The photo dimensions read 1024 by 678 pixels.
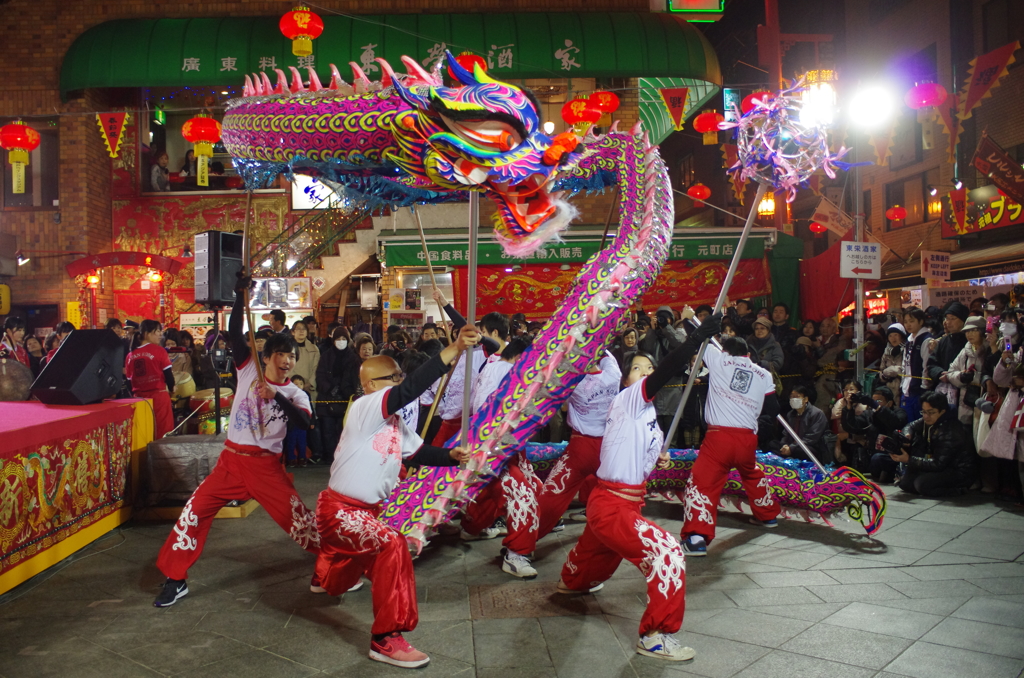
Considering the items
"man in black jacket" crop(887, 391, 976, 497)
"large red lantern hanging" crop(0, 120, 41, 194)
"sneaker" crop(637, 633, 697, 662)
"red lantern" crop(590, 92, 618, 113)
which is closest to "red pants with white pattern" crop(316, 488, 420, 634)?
"sneaker" crop(637, 633, 697, 662)

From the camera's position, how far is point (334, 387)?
29.9 ft

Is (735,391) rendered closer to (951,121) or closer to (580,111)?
(580,111)

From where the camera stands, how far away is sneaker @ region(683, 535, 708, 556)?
17.3ft

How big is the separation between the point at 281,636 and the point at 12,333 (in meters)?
7.59

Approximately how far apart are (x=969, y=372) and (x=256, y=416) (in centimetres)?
650

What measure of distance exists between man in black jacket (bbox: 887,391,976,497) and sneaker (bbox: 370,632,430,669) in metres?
5.41

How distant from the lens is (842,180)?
21.8m

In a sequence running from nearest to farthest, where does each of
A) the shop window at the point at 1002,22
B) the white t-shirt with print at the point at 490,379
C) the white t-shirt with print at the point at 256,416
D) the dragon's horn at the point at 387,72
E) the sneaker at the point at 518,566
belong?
the dragon's horn at the point at 387,72 < the white t-shirt with print at the point at 256,416 < the sneaker at the point at 518,566 < the white t-shirt with print at the point at 490,379 < the shop window at the point at 1002,22

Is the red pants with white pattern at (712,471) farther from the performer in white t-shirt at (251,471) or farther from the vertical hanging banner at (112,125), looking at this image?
the vertical hanging banner at (112,125)

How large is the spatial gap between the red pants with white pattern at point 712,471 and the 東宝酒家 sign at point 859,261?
12.6ft

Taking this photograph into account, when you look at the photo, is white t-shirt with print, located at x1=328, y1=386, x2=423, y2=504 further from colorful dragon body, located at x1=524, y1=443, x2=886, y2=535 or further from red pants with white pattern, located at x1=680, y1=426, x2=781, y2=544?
red pants with white pattern, located at x1=680, y1=426, x2=781, y2=544

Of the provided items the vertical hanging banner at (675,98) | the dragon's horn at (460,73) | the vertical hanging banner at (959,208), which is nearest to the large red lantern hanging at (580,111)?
the vertical hanging banner at (675,98)

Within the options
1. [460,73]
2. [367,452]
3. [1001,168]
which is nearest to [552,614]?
[367,452]

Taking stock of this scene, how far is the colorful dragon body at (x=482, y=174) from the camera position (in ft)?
12.7
